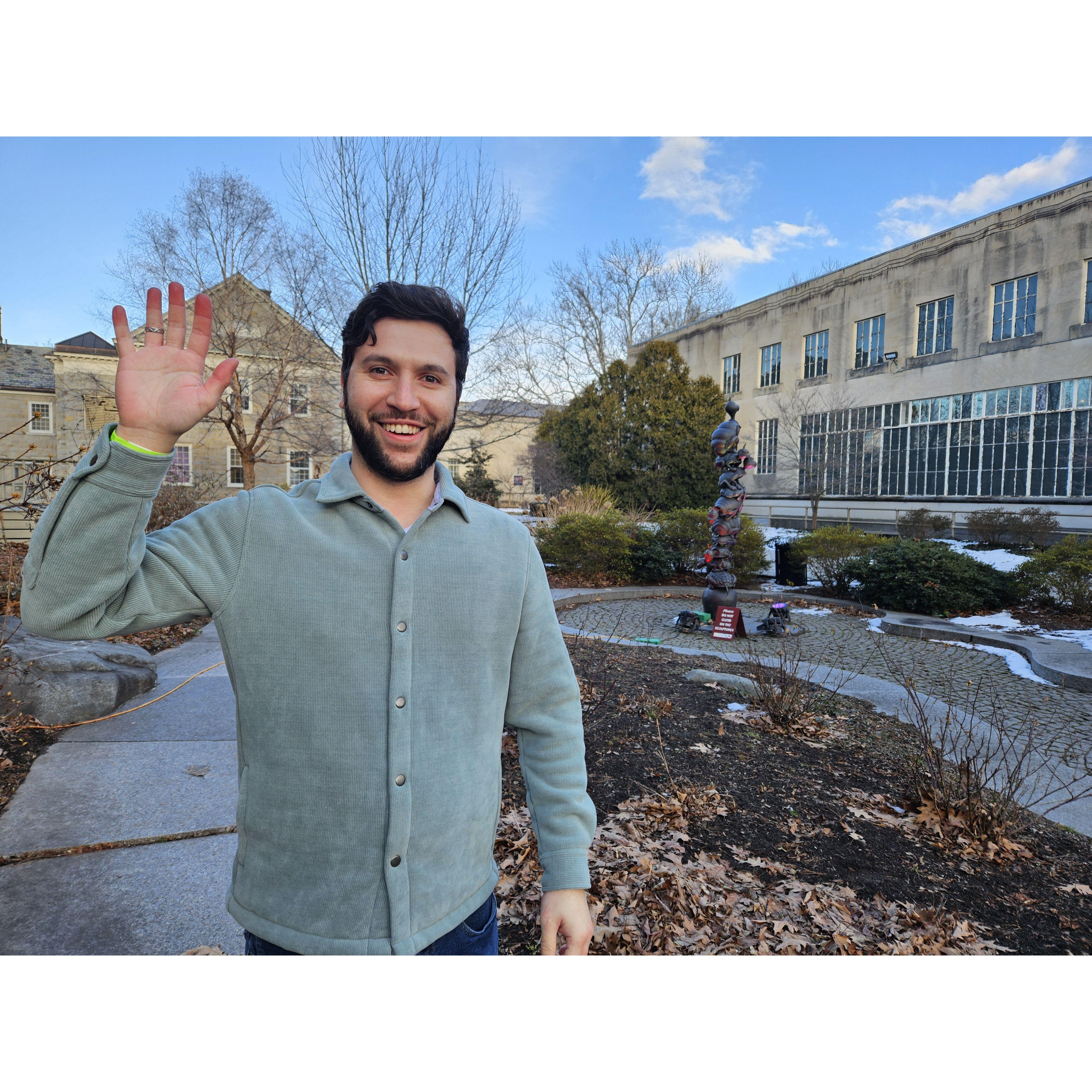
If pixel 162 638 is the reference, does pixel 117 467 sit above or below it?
above

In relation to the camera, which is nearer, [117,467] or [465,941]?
[117,467]

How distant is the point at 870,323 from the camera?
80.6 ft

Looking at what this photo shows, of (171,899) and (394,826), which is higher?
(394,826)

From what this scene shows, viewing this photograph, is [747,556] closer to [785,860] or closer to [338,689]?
[785,860]

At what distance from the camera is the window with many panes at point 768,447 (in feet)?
91.5

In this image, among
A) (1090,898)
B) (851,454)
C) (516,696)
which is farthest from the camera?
(851,454)

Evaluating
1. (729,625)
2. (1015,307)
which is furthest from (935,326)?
(729,625)

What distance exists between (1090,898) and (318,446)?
1744cm

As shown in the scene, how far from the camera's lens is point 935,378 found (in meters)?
22.3

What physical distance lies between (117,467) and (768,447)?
29.5m

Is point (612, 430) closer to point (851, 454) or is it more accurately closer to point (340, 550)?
point (851, 454)

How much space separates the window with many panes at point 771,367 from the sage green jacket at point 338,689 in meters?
29.1

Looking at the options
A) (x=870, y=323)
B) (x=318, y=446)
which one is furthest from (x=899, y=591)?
(x=870, y=323)

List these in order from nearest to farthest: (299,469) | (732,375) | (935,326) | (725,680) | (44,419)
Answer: (725,680), (299,469), (935,326), (44,419), (732,375)
